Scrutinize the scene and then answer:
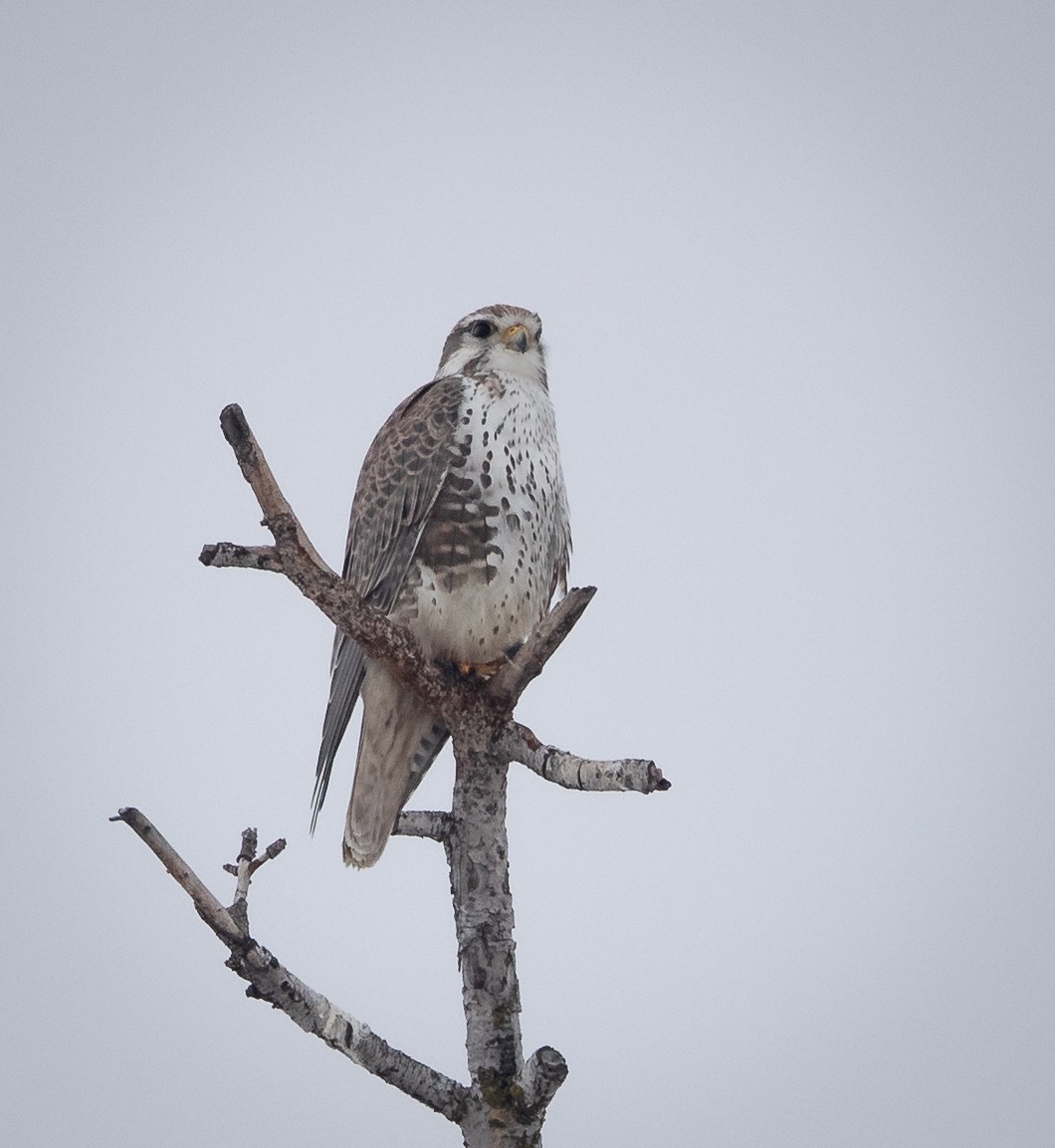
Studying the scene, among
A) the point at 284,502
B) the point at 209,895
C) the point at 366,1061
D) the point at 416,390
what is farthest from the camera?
the point at 416,390

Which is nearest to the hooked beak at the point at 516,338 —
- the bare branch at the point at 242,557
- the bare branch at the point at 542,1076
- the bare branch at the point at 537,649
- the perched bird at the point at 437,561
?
the perched bird at the point at 437,561

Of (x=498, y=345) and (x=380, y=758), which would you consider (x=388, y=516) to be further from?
(x=498, y=345)

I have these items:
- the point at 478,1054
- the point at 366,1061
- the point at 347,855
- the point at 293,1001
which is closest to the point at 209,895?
the point at 293,1001

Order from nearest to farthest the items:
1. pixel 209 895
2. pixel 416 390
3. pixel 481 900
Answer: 1. pixel 209 895
2. pixel 481 900
3. pixel 416 390

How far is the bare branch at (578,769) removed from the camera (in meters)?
3.36

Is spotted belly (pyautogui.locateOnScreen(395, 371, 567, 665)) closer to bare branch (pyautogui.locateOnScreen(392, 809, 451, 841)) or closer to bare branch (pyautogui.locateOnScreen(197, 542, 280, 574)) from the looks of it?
bare branch (pyautogui.locateOnScreen(392, 809, 451, 841))

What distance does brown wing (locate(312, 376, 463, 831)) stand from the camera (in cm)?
491

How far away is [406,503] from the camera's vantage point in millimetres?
4957

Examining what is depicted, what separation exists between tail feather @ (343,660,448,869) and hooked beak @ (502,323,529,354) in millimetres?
1611

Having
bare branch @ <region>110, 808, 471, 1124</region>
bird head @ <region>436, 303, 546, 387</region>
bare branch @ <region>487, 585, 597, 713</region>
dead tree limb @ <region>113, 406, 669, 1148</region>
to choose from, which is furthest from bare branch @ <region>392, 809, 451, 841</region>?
bird head @ <region>436, 303, 546, 387</region>

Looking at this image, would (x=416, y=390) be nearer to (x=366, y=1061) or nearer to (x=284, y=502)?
(x=284, y=502)

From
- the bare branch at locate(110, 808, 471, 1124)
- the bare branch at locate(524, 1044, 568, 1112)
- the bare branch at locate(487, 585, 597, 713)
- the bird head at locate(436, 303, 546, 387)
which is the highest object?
the bird head at locate(436, 303, 546, 387)

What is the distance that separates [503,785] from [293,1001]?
103 cm

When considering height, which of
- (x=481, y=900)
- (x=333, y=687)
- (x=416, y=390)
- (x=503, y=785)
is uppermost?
(x=416, y=390)
